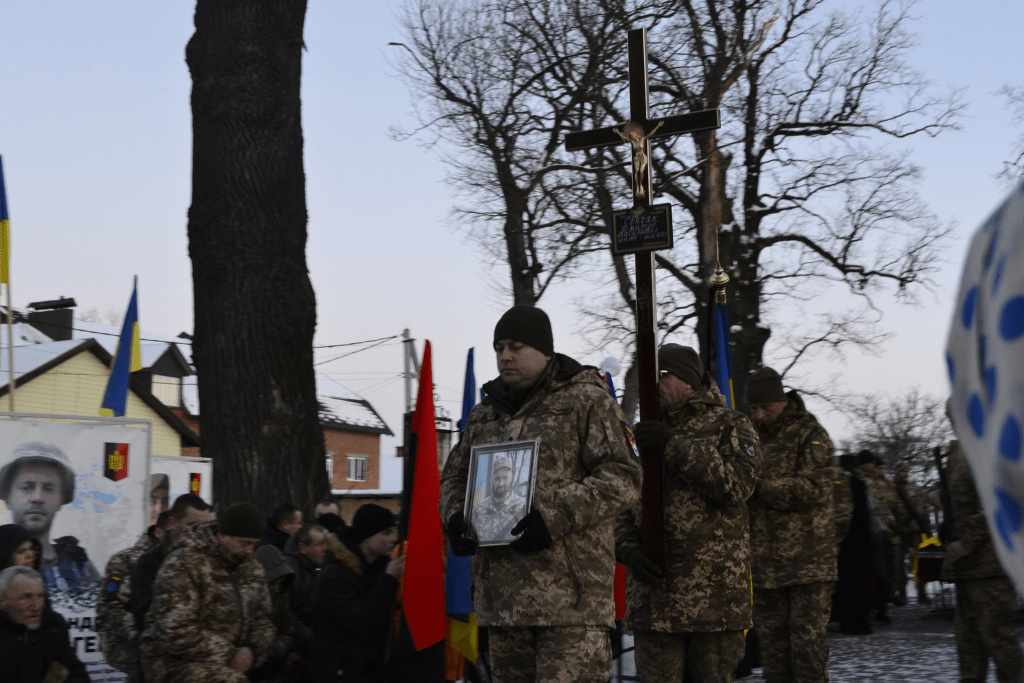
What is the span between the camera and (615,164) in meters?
17.8

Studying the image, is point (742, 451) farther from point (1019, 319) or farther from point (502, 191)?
point (502, 191)

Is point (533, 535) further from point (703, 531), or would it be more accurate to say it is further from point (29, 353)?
point (29, 353)

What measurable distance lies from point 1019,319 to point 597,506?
326 centimetres

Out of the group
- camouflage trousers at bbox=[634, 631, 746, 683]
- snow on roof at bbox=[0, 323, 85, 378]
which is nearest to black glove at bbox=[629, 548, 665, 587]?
camouflage trousers at bbox=[634, 631, 746, 683]

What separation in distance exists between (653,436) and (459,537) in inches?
45.3

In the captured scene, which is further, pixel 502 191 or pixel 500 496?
pixel 502 191

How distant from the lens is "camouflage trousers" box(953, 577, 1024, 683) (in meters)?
6.15

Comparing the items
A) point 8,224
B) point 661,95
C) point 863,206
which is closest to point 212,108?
point 8,224

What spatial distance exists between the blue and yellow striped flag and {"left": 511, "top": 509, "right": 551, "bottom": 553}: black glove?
7.39 m

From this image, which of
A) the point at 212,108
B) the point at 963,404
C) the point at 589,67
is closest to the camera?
the point at 963,404

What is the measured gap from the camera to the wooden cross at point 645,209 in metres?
5.06

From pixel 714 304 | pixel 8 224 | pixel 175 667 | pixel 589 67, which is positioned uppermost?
pixel 589 67

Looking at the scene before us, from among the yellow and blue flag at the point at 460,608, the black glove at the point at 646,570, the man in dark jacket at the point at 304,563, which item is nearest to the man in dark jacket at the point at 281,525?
the man in dark jacket at the point at 304,563

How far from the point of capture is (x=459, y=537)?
166 inches
